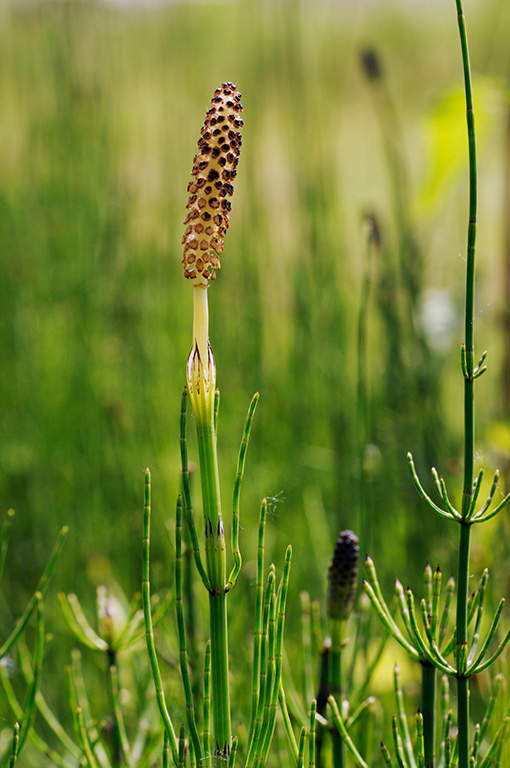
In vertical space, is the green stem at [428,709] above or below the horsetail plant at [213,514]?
below

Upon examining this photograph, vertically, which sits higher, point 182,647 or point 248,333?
point 248,333

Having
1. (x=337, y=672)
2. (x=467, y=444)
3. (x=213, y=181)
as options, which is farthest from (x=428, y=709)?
(x=213, y=181)

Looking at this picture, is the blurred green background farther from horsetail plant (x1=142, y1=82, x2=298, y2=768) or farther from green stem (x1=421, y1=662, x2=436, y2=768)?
horsetail plant (x1=142, y1=82, x2=298, y2=768)

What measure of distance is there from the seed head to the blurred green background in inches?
15.5

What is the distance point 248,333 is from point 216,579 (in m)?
1.34

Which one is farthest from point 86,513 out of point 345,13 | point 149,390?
point 345,13

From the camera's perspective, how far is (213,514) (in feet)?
→ 1.19

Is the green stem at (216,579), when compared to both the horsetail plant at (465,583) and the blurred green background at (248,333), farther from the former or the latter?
the blurred green background at (248,333)

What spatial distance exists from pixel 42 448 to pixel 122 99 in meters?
1.11

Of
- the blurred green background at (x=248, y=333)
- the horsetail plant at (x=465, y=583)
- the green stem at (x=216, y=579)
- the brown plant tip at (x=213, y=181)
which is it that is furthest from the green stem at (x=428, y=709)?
the blurred green background at (x=248, y=333)

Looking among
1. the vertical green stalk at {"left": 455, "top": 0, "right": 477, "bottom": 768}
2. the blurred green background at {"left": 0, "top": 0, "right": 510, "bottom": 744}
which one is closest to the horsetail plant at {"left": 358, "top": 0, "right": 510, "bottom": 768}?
the vertical green stalk at {"left": 455, "top": 0, "right": 477, "bottom": 768}

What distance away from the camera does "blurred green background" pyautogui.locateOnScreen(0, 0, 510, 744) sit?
1.19 m

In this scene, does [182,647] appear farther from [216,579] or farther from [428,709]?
[428,709]

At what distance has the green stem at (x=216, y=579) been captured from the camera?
36 centimetres
